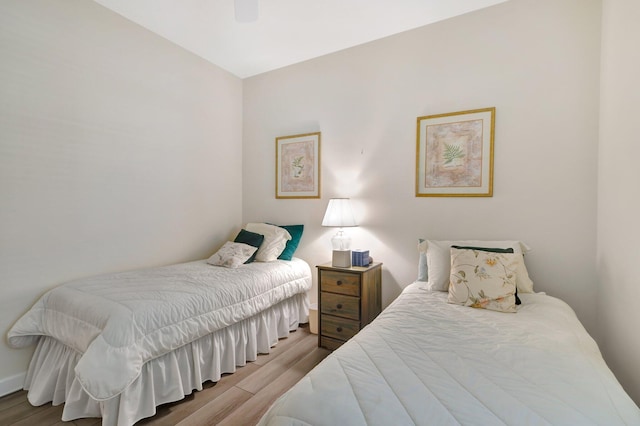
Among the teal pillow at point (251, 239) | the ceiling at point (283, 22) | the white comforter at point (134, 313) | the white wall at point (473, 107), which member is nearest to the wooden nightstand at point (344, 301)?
the white wall at point (473, 107)

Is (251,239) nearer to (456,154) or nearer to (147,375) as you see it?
(147,375)

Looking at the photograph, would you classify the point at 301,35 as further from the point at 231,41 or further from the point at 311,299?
the point at 311,299

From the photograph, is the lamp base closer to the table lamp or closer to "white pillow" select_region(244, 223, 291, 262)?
the table lamp

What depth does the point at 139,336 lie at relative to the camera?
1660 mm

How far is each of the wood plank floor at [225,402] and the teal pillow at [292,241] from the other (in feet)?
3.27

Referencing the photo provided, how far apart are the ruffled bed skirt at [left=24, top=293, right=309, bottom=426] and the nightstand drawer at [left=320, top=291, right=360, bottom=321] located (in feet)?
2.04

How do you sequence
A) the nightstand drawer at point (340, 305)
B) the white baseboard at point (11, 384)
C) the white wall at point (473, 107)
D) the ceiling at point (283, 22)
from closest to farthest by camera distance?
the white baseboard at point (11, 384)
the white wall at point (473, 107)
the ceiling at point (283, 22)
the nightstand drawer at point (340, 305)

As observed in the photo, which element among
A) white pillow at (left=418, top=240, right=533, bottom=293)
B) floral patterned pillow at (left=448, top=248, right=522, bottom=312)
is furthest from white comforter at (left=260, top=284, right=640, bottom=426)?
white pillow at (left=418, top=240, right=533, bottom=293)

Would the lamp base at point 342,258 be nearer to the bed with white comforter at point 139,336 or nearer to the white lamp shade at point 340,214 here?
the white lamp shade at point 340,214

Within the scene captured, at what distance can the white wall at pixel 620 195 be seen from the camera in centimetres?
143

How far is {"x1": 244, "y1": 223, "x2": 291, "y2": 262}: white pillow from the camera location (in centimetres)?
297

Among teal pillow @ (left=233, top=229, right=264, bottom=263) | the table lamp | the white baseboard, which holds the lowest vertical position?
the white baseboard

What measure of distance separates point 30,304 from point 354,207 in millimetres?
2664

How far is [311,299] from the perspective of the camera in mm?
3271
